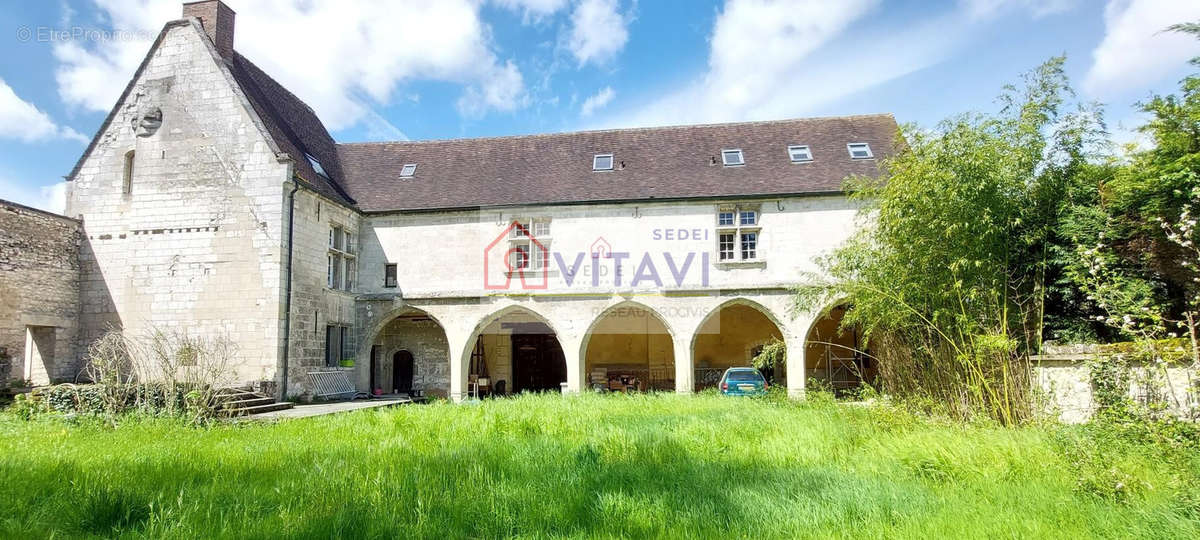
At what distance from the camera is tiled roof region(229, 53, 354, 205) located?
13.4 m

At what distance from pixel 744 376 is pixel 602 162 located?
20.5 feet

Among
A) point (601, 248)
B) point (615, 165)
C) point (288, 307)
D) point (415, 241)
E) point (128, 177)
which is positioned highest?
point (615, 165)

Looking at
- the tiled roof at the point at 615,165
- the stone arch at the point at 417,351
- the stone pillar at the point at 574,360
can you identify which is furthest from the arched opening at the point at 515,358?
the tiled roof at the point at 615,165

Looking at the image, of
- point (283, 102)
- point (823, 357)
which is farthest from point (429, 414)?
point (823, 357)

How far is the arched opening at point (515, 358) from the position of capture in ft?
57.5

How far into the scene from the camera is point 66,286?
12.7m

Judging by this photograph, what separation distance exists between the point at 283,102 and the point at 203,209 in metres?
4.00

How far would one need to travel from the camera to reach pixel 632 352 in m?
18.9

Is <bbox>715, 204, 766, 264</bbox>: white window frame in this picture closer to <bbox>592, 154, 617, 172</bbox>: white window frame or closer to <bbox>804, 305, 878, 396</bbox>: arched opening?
<bbox>592, 154, 617, 172</bbox>: white window frame

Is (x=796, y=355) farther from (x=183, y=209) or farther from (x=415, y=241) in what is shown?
(x=183, y=209)

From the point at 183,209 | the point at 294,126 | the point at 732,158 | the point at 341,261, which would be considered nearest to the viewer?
the point at 183,209

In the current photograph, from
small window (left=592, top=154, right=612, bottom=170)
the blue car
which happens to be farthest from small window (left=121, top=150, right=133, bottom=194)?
the blue car

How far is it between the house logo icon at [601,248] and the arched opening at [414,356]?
14.6ft

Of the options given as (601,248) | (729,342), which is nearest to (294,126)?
(601,248)
